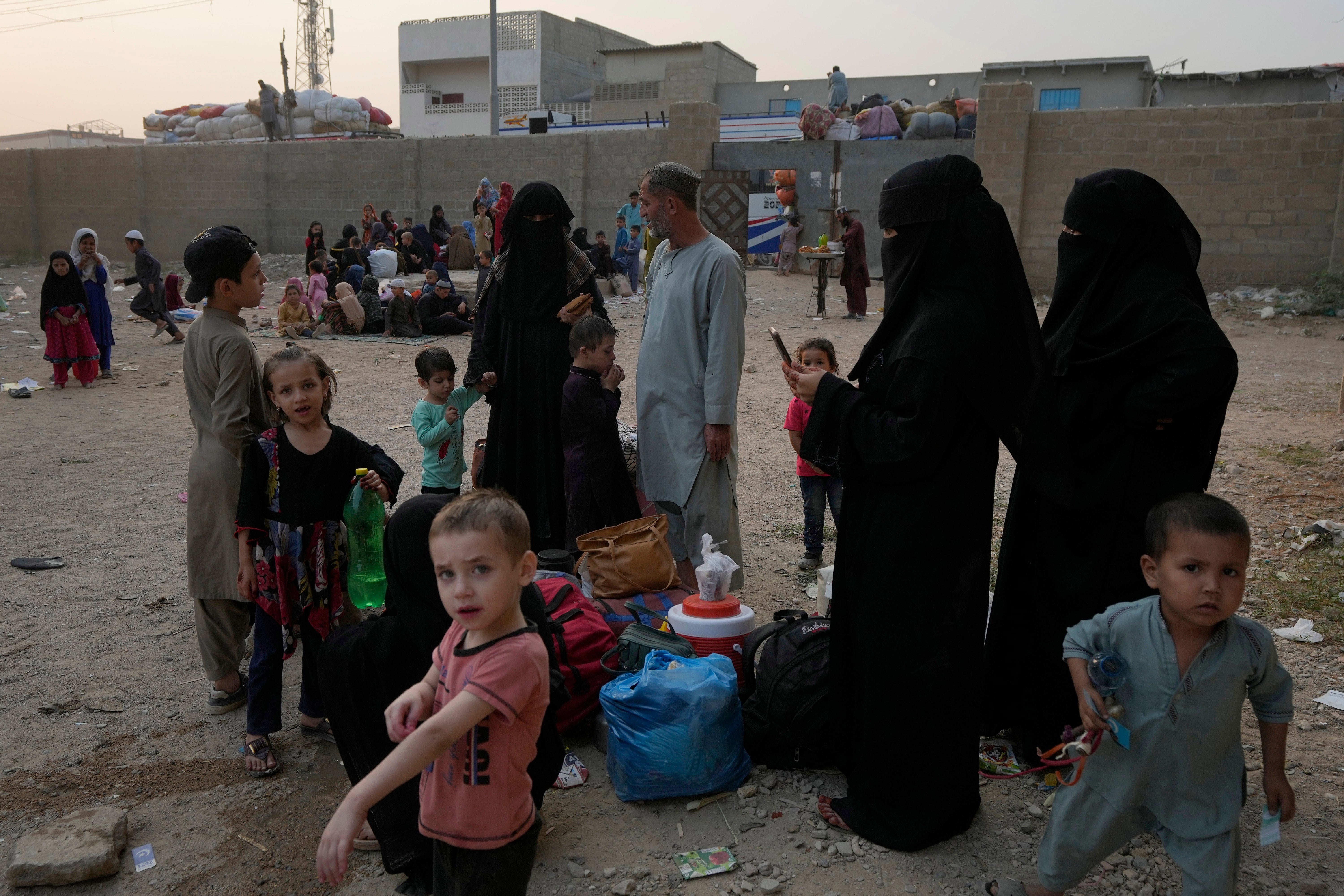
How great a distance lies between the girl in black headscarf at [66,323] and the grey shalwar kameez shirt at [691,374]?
25.5 feet

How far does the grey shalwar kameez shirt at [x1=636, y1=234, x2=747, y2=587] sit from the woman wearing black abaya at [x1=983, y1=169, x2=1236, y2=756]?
1.24m

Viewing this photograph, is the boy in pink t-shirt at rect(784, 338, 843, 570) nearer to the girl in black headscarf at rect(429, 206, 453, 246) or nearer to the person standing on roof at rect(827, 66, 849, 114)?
the girl in black headscarf at rect(429, 206, 453, 246)

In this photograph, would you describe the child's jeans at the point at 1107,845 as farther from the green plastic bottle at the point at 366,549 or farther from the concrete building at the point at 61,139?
the concrete building at the point at 61,139

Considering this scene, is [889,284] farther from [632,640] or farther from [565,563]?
[565,563]

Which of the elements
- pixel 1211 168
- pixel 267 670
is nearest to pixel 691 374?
pixel 267 670

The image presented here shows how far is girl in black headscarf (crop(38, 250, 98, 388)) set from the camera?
8977mm

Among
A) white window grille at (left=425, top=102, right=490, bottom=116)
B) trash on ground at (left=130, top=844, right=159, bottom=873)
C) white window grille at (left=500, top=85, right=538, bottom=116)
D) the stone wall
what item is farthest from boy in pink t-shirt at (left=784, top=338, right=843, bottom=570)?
white window grille at (left=425, top=102, right=490, bottom=116)

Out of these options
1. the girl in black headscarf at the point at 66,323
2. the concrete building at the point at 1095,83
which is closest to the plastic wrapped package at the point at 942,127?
the concrete building at the point at 1095,83

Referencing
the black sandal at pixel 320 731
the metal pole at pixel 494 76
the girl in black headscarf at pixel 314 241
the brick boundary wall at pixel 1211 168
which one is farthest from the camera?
the metal pole at pixel 494 76

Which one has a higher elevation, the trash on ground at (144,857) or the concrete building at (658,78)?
the concrete building at (658,78)

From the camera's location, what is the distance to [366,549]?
300cm

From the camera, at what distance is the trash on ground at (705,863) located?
2406 mm

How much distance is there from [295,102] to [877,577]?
3748 cm

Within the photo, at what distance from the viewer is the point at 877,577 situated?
2.40 m
